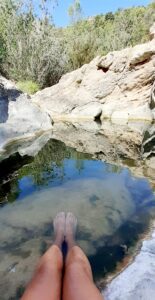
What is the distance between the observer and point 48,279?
2027 millimetres

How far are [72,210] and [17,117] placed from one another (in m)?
6.81

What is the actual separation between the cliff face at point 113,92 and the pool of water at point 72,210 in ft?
25.5

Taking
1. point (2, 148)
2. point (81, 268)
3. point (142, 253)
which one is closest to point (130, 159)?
point (2, 148)

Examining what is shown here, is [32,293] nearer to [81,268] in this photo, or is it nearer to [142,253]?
[81,268]

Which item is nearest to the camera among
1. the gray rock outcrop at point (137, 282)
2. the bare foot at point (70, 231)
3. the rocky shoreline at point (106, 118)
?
the gray rock outcrop at point (137, 282)

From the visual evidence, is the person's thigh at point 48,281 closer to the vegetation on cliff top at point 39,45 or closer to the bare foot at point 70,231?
the bare foot at point 70,231

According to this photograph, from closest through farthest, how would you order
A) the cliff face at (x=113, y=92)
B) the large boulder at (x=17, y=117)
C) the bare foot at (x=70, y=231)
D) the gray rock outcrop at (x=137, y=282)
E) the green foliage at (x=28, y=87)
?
the gray rock outcrop at (x=137, y=282)
the bare foot at (x=70, y=231)
the large boulder at (x=17, y=117)
the cliff face at (x=113, y=92)
the green foliage at (x=28, y=87)

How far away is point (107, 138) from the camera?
10031mm

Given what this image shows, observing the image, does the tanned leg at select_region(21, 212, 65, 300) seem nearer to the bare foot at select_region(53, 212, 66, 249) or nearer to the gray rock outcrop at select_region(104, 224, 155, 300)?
the bare foot at select_region(53, 212, 66, 249)

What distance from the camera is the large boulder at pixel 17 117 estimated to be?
9648mm

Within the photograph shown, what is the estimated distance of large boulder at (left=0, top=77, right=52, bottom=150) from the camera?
9648mm

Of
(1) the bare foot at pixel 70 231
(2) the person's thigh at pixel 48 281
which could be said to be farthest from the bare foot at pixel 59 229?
(2) the person's thigh at pixel 48 281

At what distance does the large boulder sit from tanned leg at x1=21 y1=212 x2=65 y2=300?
22.6 feet

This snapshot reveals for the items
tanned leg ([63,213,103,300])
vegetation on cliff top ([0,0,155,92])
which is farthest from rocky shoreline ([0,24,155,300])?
vegetation on cliff top ([0,0,155,92])
